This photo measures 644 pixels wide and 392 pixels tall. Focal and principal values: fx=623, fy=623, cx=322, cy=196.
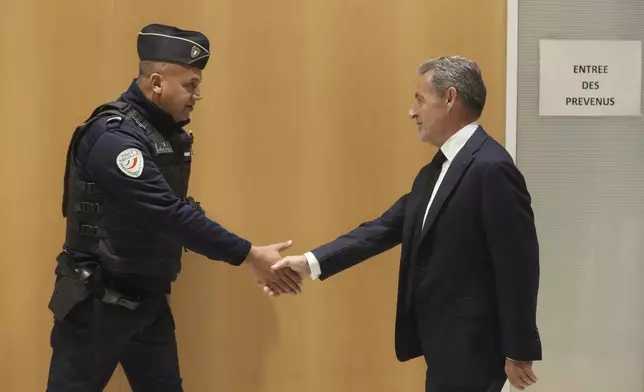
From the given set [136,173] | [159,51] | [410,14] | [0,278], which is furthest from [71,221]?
[410,14]

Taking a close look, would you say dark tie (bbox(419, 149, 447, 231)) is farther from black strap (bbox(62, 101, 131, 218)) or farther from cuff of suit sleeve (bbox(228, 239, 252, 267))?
black strap (bbox(62, 101, 131, 218))

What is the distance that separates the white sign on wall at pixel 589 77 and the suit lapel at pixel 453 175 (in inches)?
36.6

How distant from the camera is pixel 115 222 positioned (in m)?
1.77

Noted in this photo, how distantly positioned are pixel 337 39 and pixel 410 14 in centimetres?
29

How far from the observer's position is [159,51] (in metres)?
1.86

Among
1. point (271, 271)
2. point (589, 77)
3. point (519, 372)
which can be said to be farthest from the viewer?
point (589, 77)

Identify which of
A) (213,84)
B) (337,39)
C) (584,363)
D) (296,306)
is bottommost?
(584,363)

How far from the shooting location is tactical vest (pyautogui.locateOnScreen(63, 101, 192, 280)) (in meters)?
1.77

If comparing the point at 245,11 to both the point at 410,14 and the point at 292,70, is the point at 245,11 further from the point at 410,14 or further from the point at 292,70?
the point at 410,14

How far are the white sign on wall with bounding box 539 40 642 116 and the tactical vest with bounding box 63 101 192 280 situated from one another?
1468 mm

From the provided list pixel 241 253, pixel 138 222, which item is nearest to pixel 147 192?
pixel 138 222

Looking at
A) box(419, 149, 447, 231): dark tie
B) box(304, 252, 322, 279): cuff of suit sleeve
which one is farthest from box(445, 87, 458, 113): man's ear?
box(304, 252, 322, 279): cuff of suit sleeve

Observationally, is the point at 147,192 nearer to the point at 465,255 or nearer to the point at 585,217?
the point at 465,255

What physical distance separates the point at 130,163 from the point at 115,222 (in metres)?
0.18
